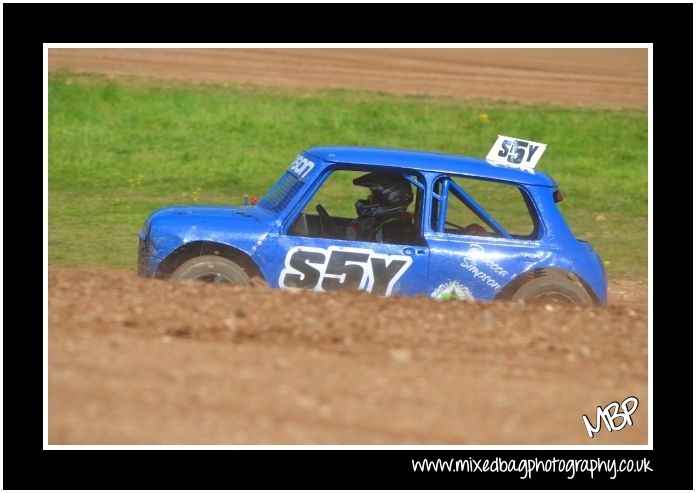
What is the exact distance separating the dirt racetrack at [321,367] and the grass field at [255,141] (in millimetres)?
6331

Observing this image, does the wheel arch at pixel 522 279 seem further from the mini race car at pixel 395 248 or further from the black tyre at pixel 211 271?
the black tyre at pixel 211 271

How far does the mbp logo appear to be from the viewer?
6203 mm

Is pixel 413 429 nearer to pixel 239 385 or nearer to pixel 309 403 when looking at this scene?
pixel 309 403

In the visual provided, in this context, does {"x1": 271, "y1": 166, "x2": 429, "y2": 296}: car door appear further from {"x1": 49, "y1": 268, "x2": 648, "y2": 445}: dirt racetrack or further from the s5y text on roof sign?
the s5y text on roof sign

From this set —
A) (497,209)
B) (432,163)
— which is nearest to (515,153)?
(432,163)

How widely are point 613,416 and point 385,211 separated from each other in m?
3.31

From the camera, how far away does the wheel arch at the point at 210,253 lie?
28.5 ft

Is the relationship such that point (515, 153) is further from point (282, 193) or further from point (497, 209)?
point (497, 209)

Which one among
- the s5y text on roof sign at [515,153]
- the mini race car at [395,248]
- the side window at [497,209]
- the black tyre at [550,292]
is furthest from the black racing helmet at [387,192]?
the side window at [497,209]

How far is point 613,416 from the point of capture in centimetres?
637

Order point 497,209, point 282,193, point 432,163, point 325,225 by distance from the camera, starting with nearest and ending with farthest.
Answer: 1. point 432,163
2. point 282,193
3. point 325,225
4. point 497,209

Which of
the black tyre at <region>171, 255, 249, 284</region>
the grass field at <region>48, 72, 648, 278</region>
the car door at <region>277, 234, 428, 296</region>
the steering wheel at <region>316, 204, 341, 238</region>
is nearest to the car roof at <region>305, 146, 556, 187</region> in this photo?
the steering wheel at <region>316, 204, 341, 238</region>

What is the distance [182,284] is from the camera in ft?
26.9

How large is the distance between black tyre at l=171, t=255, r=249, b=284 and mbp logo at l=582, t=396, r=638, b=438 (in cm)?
332
